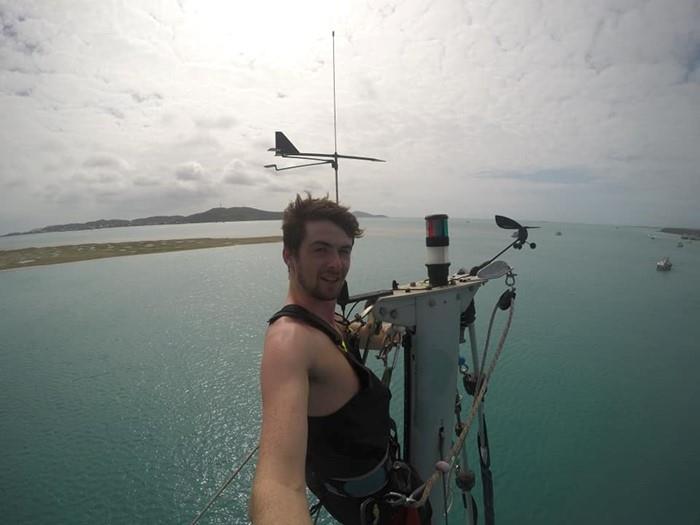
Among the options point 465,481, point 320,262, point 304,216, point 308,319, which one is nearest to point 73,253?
point 304,216

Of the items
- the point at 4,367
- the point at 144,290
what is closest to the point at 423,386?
the point at 4,367

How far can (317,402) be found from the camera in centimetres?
233

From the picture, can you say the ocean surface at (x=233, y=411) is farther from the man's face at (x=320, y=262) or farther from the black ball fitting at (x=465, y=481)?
the man's face at (x=320, y=262)

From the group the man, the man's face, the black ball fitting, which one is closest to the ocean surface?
the black ball fitting

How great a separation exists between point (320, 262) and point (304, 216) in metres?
0.46

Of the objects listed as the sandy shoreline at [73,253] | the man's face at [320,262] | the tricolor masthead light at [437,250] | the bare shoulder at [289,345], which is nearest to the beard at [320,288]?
the man's face at [320,262]

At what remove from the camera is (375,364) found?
1552cm

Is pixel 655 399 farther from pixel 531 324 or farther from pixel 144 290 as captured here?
pixel 144 290

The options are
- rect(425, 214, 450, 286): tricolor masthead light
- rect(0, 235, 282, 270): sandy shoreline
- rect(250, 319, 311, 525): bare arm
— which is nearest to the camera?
rect(250, 319, 311, 525): bare arm

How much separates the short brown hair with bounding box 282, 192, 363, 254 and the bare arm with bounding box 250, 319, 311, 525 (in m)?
0.86

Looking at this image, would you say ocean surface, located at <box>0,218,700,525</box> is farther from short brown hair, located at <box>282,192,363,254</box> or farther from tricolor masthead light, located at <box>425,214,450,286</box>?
short brown hair, located at <box>282,192,363,254</box>

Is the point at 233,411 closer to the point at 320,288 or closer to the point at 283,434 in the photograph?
the point at 320,288

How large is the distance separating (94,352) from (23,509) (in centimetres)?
1251

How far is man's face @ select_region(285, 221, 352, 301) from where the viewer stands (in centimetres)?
Answer: 274
